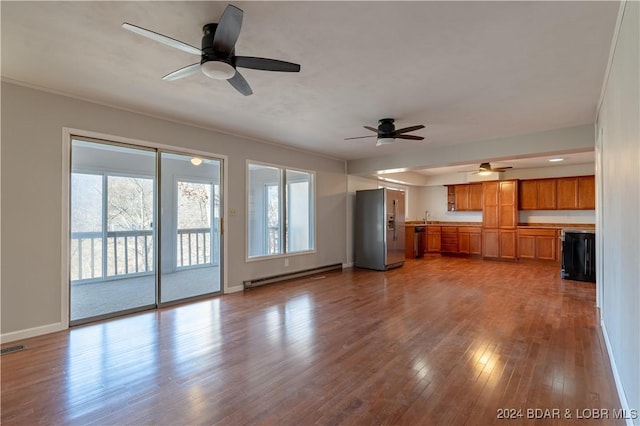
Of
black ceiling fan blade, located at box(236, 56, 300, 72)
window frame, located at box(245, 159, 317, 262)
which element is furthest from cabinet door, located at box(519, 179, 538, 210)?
black ceiling fan blade, located at box(236, 56, 300, 72)

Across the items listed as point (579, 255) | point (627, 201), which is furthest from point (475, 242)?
point (627, 201)

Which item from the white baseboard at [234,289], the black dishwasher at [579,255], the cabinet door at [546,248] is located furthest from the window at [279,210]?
the cabinet door at [546,248]

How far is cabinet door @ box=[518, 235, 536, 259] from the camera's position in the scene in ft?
26.1

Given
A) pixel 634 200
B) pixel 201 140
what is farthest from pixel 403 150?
pixel 634 200

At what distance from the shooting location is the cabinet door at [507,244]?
8219 millimetres

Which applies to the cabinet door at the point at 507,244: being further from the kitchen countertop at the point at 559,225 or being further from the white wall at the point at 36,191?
the white wall at the point at 36,191

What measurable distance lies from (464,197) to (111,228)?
8899 mm

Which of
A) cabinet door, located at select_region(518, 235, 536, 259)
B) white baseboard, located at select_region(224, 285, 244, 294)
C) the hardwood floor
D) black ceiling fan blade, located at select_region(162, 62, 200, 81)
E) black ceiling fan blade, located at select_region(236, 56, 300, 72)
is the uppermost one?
black ceiling fan blade, located at select_region(162, 62, 200, 81)

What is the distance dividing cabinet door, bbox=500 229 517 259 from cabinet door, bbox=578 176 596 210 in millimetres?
1610

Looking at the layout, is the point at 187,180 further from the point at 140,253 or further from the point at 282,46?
the point at 282,46

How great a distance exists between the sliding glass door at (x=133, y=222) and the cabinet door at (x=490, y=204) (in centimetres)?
723

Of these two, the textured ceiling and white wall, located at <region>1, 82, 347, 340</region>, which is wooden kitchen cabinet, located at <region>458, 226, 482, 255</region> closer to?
the textured ceiling

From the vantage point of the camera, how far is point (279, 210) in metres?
6.07

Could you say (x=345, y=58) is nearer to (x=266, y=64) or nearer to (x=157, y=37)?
(x=266, y=64)
